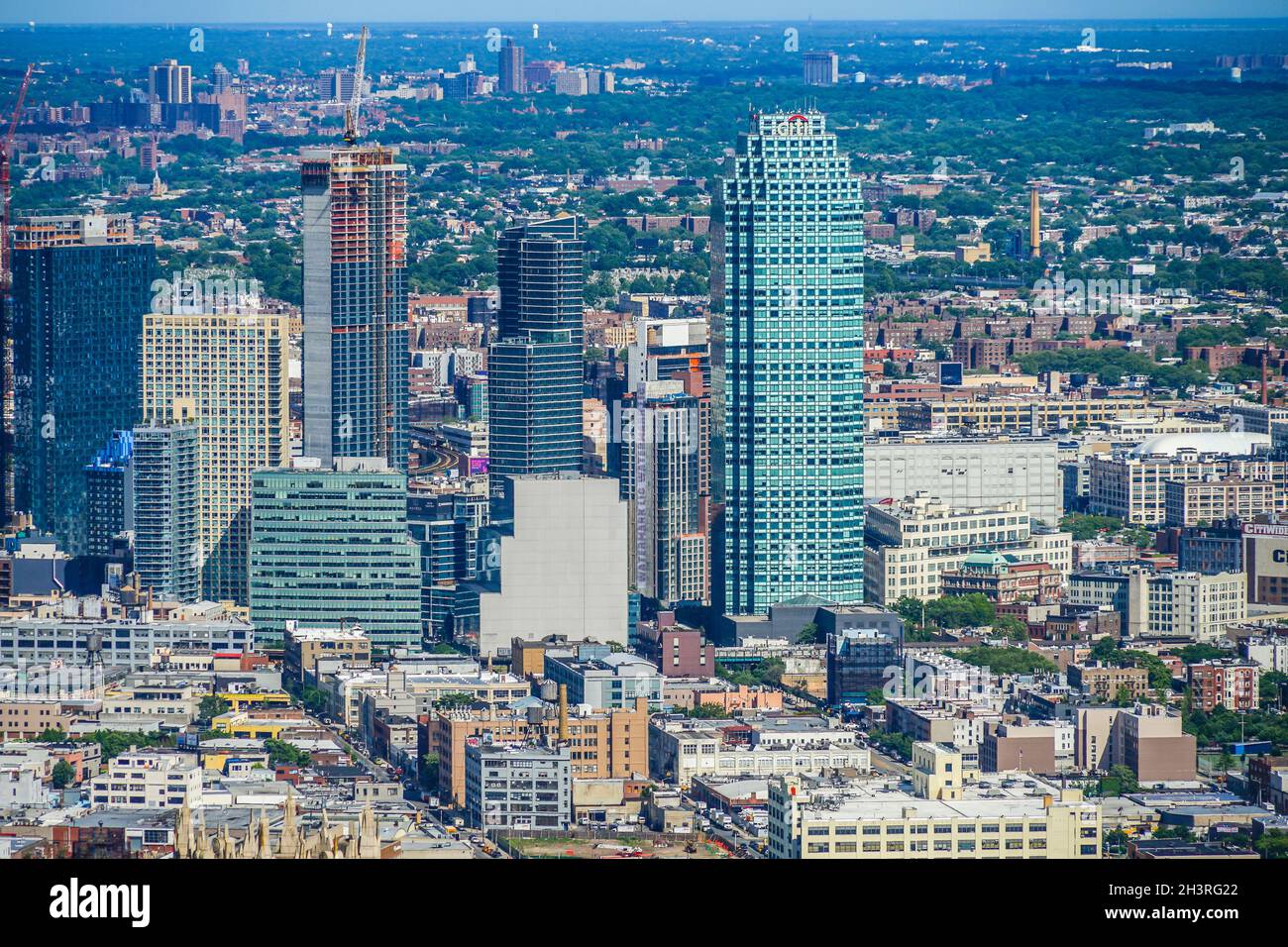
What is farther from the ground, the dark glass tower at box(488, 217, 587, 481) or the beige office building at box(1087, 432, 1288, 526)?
the dark glass tower at box(488, 217, 587, 481)

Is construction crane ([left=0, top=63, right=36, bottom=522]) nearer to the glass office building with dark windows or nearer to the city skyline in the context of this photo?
the city skyline

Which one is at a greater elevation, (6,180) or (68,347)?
(6,180)

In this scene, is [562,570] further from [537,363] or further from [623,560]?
[537,363]

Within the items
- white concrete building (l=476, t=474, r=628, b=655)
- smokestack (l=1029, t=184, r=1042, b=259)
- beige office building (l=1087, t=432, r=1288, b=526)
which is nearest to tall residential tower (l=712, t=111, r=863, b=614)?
white concrete building (l=476, t=474, r=628, b=655)

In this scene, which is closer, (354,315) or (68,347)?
(354,315)

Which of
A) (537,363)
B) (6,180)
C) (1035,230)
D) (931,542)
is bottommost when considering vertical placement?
(931,542)

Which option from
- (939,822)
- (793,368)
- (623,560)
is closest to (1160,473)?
(793,368)

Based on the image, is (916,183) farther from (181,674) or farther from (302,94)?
(181,674)
